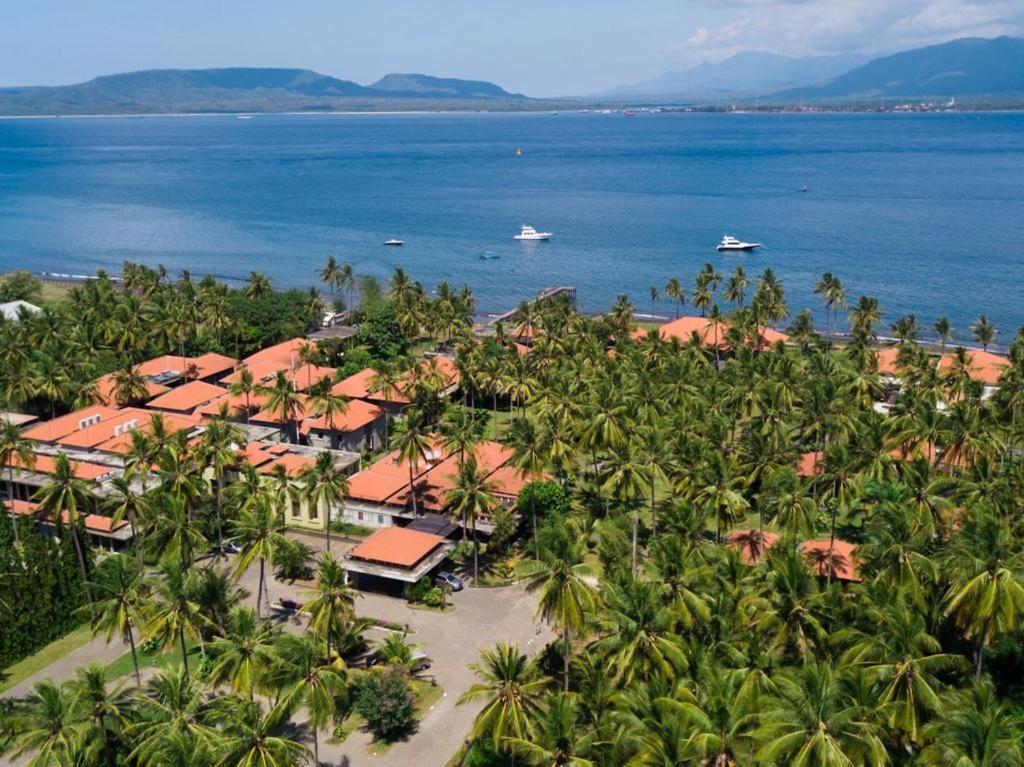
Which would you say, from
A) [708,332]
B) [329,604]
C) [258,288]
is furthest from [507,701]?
[258,288]

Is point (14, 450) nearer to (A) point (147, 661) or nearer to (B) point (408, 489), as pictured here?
(A) point (147, 661)

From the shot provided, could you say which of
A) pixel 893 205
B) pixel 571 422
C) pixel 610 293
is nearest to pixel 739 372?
pixel 571 422

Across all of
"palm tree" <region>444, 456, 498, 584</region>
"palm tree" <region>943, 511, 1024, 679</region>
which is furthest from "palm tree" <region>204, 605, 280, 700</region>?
"palm tree" <region>943, 511, 1024, 679</region>

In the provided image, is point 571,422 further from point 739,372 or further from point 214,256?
point 214,256

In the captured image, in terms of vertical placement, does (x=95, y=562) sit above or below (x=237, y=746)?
below

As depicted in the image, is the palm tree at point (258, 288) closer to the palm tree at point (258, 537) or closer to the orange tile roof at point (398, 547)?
the orange tile roof at point (398, 547)
